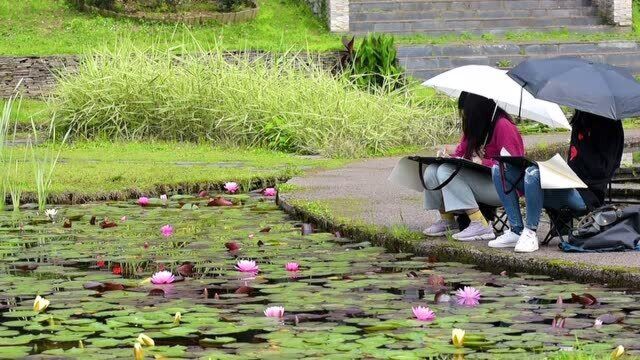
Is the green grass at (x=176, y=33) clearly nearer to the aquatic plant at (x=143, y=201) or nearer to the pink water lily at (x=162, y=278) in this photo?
the aquatic plant at (x=143, y=201)

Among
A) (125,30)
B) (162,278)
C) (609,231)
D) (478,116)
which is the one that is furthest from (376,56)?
(162,278)

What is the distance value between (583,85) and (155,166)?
20.5 ft

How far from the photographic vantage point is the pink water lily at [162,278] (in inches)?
289

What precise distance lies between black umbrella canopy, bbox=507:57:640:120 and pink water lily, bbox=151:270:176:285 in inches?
89.1

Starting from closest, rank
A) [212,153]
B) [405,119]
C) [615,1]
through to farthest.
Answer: [212,153], [405,119], [615,1]

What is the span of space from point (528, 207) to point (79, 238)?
3.02m

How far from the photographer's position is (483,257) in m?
8.12

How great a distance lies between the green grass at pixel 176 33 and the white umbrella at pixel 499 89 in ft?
44.2

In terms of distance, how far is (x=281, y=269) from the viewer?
26.1ft

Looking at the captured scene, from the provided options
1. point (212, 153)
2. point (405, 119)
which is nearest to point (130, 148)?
point (212, 153)

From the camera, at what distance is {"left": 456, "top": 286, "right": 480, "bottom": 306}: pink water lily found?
6.83 metres

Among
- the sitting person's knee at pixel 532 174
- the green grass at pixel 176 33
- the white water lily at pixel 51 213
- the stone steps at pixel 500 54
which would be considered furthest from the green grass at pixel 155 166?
the stone steps at pixel 500 54

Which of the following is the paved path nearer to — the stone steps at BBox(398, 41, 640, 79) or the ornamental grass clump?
the ornamental grass clump

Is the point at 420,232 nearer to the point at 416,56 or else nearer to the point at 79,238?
the point at 79,238
